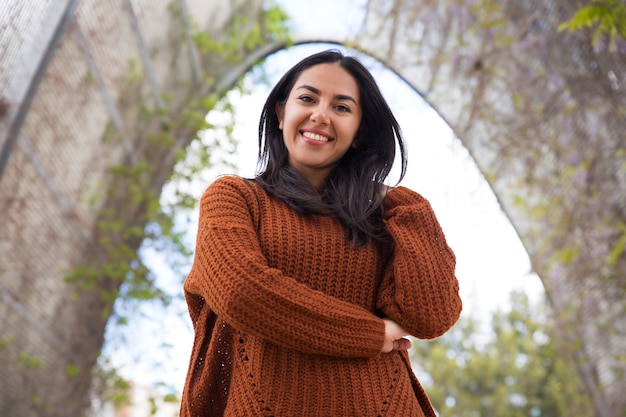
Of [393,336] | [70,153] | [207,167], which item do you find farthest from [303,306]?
[207,167]

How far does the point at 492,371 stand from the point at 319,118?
12.4 m

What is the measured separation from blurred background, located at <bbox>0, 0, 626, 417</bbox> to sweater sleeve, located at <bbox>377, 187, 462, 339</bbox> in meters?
1.77

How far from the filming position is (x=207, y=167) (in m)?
5.04

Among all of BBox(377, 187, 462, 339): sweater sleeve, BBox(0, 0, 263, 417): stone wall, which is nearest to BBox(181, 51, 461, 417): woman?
BBox(377, 187, 462, 339): sweater sleeve

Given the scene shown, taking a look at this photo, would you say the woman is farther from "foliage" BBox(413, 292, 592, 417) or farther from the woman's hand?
"foliage" BBox(413, 292, 592, 417)

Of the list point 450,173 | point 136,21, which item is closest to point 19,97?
point 136,21

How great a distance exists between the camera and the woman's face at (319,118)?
1.75m

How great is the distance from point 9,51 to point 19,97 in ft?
1.20

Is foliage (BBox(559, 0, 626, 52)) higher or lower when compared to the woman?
higher

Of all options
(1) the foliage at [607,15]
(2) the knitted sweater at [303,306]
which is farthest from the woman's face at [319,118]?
(1) the foliage at [607,15]

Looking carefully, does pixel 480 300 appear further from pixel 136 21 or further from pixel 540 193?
pixel 136 21

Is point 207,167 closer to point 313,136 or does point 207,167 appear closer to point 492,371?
point 313,136

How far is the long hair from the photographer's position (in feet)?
5.65

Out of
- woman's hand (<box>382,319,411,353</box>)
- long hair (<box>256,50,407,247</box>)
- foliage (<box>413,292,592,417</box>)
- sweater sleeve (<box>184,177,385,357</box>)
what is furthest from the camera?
foliage (<box>413,292,592,417</box>)
